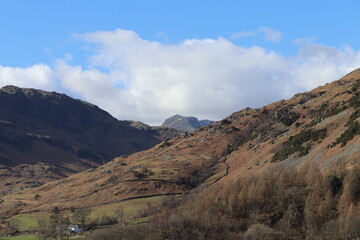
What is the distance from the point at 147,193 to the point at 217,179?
32105mm

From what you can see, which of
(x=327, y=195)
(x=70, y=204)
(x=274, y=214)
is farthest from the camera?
(x=70, y=204)

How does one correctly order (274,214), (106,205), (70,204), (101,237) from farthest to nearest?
(70,204), (106,205), (101,237), (274,214)

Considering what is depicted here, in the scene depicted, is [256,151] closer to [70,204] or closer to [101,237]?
[70,204]

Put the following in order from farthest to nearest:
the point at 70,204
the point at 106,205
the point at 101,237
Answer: the point at 70,204
the point at 106,205
the point at 101,237

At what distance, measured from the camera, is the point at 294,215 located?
90.0 m

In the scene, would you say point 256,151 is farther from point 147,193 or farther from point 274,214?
point 274,214

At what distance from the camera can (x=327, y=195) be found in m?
86.8

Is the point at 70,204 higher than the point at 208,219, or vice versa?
the point at 70,204

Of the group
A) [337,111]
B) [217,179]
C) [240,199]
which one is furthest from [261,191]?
[217,179]

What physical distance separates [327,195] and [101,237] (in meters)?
53.9

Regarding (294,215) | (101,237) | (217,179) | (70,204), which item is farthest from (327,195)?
(70,204)

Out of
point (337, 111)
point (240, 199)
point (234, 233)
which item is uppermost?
point (337, 111)

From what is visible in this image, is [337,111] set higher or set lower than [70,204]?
higher

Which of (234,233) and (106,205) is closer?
(234,233)
